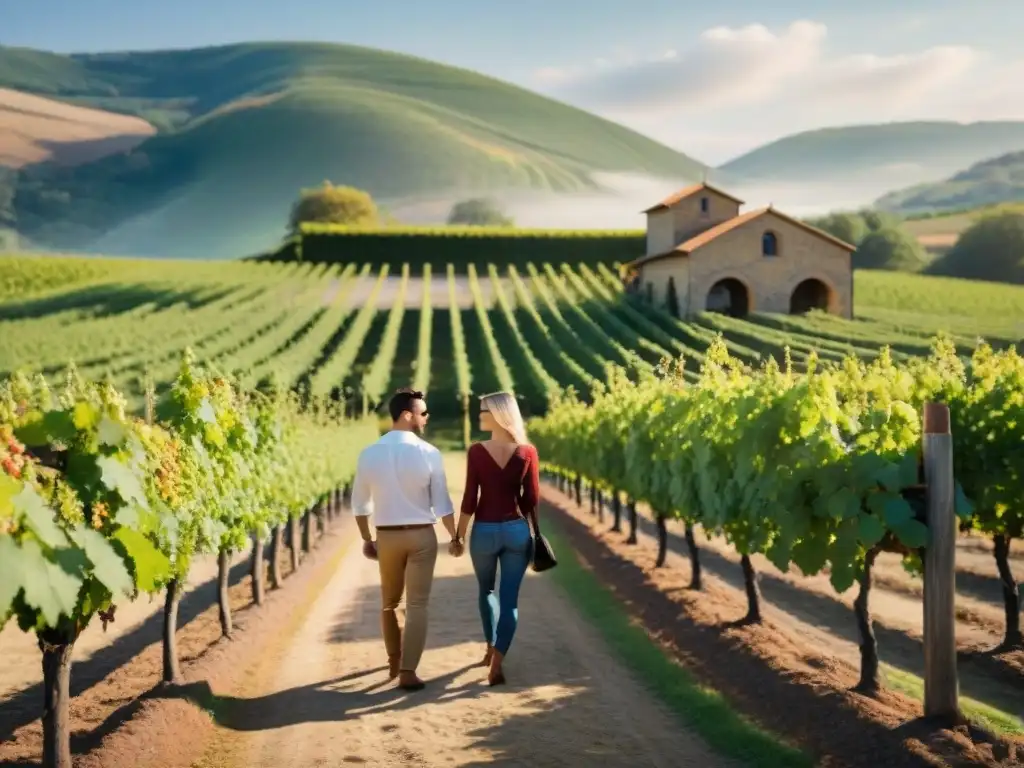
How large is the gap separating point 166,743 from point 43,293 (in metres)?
59.0

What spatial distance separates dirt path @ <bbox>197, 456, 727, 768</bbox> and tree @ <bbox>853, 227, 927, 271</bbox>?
62252 mm

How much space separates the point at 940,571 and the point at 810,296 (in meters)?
42.6

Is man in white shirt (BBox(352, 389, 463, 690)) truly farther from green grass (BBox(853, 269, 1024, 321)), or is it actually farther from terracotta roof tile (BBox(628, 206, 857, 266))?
terracotta roof tile (BBox(628, 206, 857, 266))

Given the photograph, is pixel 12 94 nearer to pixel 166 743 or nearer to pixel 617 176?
pixel 617 176

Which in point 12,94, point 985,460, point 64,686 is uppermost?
point 12,94

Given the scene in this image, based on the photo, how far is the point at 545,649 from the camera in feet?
29.3

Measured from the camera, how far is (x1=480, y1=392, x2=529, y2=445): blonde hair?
7156 millimetres

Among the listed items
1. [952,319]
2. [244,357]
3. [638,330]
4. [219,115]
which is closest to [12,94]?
[219,115]

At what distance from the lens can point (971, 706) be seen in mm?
7578

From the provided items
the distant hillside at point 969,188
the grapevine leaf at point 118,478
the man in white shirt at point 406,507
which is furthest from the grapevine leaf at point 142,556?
the distant hillside at point 969,188

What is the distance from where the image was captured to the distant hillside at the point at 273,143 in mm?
123500

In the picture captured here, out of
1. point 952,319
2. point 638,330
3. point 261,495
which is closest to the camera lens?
point 261,495

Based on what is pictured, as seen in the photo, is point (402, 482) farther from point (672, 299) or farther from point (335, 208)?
point (335, 208)

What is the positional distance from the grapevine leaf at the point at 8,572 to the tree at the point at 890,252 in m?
67.4
